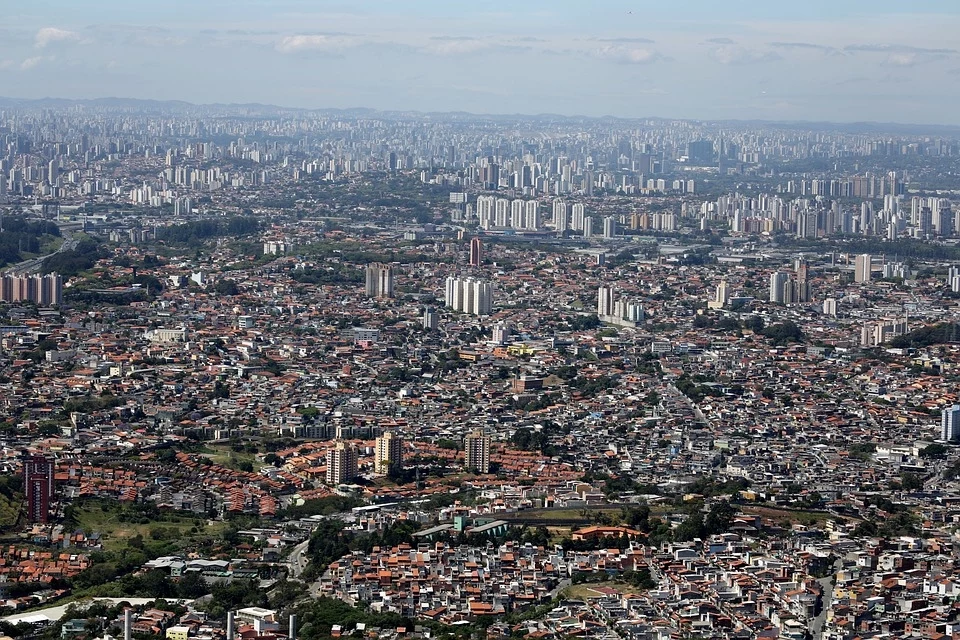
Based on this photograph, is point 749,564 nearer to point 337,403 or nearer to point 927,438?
point 927,438

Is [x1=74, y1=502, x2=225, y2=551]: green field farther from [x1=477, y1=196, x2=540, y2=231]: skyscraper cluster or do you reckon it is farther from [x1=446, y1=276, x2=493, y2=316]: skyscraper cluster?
[x1=477, y1=196, x2=540, y2=231]: skyscraper cluster

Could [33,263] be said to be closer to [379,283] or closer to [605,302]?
[379,283]

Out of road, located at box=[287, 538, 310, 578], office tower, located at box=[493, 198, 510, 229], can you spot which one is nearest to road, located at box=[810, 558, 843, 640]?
road, located at box=[287, 538, 310, 578]

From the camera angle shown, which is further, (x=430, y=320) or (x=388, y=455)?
(x=430, y=320)

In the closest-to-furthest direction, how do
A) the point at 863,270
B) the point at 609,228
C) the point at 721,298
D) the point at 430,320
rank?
1. the point at 430,320
2. the point at 721,298
3. the point at 863,270
4. the point at 609,228

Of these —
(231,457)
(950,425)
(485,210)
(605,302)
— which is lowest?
(231,457)

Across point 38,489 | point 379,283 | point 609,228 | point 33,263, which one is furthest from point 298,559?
point 609,228

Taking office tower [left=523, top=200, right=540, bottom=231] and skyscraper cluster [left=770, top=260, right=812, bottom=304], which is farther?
office tower [left=523, top=200, right=540, bottom=231]
